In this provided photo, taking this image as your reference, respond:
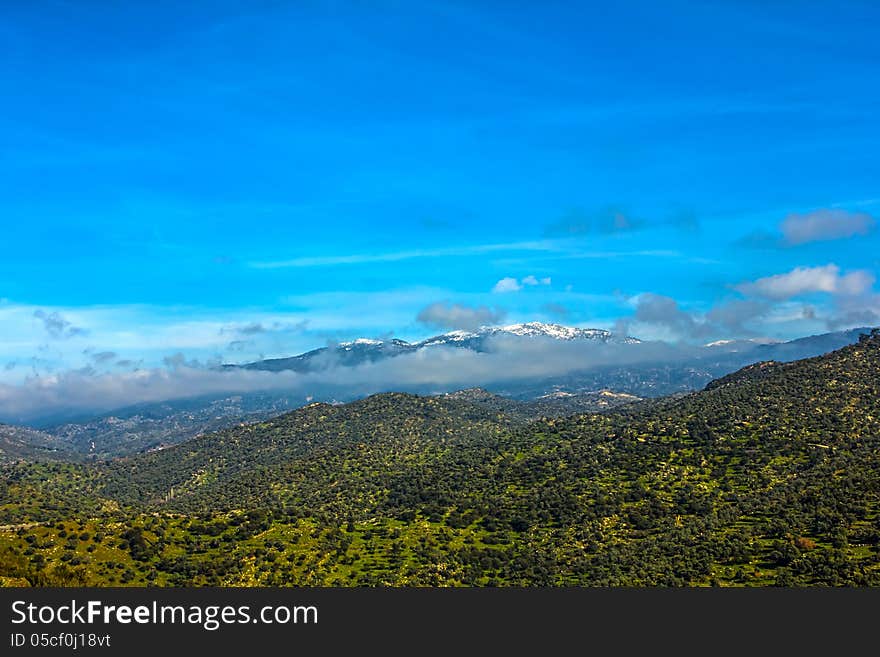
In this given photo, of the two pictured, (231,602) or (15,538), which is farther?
(15,538)

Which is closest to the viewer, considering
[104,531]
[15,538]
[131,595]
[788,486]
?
[131,595]

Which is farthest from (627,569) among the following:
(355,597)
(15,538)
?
(15,538)

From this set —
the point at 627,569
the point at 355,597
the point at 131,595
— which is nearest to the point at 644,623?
the point at 355,597

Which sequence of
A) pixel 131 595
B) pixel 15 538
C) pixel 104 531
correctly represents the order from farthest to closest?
pixel 104 531 → pixel 15 538 → pixel 131 595

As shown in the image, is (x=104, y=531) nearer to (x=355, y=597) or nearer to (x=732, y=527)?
(x=355, y=597)

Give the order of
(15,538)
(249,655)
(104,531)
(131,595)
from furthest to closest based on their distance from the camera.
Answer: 1. (104,531)
2. (15,538)
3. (131,595)
4. (249,655)

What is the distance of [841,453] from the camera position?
191750 mm

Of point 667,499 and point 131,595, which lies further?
point 667,499

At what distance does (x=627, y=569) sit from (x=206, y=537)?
304 feet

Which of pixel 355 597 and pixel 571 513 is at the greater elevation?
pixel 355 597

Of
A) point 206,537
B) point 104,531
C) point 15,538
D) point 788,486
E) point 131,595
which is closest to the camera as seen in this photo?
point 131,595

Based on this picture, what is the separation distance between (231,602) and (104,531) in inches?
4489

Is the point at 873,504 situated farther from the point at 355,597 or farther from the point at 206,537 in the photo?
the point at 206,537

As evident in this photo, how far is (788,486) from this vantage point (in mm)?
180625
